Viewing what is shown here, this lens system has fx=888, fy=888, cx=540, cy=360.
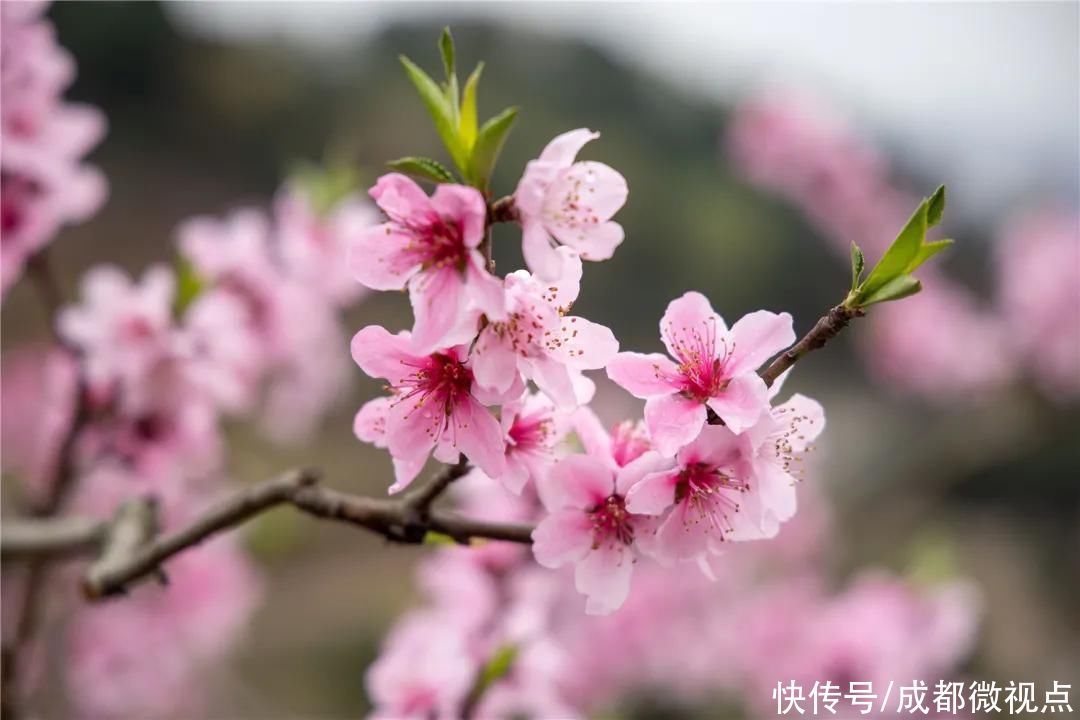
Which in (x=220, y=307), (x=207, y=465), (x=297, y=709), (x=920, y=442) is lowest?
(x=297, y=709)

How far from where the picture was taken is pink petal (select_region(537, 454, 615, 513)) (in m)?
0.50

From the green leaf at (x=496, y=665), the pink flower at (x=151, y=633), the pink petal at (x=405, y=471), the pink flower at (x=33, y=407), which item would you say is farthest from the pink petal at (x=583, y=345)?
the pink flower at (x=151, y=633)

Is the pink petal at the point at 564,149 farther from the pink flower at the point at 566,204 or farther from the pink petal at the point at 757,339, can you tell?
the pink petal at the point at 757,339

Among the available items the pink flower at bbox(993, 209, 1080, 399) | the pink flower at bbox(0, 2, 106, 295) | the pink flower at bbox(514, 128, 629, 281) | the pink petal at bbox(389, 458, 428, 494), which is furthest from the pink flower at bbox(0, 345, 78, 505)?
the pink flower at bbox(993, 209, 1080, 399)

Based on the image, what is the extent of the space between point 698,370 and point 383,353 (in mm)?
172

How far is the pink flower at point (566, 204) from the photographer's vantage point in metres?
0.42

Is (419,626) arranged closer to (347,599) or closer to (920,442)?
(347,599)

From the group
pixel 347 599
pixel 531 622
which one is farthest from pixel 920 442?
pixel 531 622

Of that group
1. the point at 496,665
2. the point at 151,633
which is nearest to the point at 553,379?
the point at 496,665

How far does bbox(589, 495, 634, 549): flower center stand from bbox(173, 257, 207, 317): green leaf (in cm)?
62

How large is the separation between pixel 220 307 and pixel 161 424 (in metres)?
0.15

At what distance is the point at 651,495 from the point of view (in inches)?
18.8

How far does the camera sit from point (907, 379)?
3098 millimetres

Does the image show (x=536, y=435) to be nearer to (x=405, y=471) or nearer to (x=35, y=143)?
(x=405, y=471)
